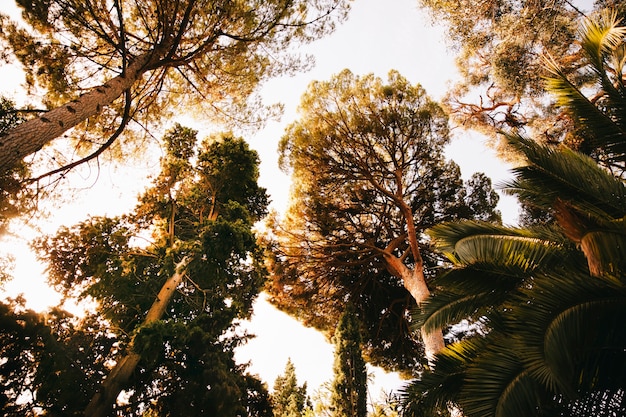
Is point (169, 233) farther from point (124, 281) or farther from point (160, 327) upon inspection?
point (160, 327)

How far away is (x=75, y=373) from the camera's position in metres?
6.84

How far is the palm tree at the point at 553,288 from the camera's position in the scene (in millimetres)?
2955

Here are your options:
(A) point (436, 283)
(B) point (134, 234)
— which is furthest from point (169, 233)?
(A) point (436, 283)

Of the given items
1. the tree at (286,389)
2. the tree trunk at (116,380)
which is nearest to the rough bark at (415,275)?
the tree trunk at (116,380)

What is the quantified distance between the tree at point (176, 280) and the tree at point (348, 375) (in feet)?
7.63

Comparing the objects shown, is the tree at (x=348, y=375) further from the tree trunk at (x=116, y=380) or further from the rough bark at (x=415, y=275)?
the tree trunk at (x=116, y=380)

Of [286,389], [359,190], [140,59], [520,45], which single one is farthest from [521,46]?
[286,389]

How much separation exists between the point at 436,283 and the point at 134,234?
7.82 meters

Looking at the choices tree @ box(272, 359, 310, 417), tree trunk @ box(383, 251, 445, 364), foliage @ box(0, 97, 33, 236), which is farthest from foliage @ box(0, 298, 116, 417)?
tree @ box(272, 359, 310, 417)

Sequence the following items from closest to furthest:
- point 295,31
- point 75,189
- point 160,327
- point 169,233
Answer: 1. point 160,327
2. point 75,189
3. point 295,31
4. point 169,233

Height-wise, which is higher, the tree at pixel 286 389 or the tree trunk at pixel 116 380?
the tree at pixel 286 389

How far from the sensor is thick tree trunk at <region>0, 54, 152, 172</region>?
408cm

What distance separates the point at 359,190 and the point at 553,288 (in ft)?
29.5

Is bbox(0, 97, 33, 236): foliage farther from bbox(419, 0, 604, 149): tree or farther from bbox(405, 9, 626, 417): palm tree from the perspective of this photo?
bbox(419, 0, 604, 149): tree
